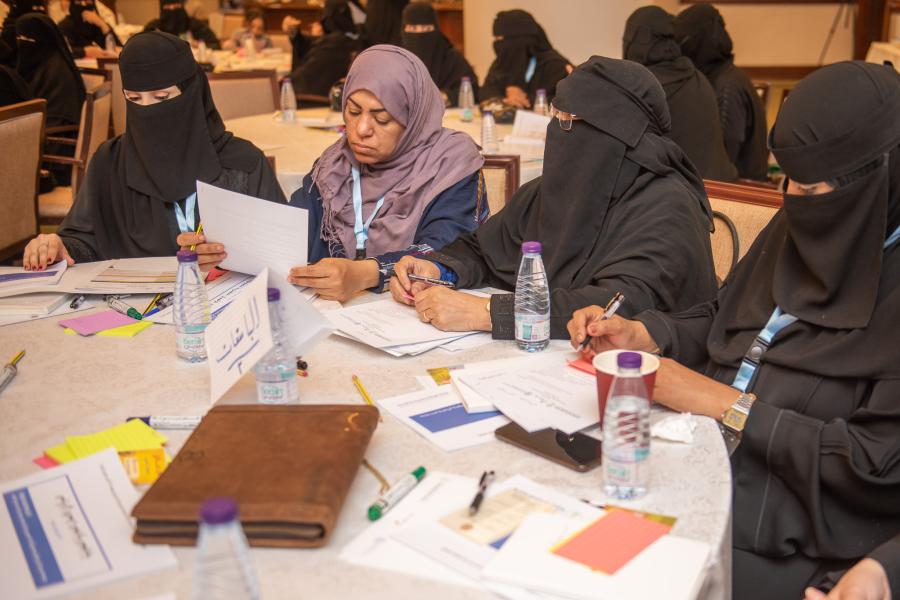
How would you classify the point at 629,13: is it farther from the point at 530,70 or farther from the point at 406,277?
the point at 406,277

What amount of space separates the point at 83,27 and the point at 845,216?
8.68 metres

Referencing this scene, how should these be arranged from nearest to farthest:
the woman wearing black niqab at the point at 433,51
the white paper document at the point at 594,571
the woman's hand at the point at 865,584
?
1. the white paper document at the point at 594,571
2. the woman's hand at the point at 865,584
3. the woman wearing black niqab at the point at 433,51

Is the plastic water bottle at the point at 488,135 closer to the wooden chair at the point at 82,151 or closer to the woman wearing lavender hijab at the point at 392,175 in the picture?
the woman wearing lavender hijab at the point at 392,175

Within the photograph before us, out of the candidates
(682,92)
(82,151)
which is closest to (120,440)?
(82,151)

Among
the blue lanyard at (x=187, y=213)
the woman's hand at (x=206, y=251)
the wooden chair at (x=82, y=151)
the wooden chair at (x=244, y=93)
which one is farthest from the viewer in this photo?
the wooden chair at (x=244, y=93)

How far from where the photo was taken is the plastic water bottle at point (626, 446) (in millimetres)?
1340

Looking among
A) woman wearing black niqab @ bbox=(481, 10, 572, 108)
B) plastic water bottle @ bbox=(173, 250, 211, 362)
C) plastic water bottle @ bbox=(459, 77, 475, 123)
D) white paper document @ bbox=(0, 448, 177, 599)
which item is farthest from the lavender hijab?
woman wearing black niqab @ bbox=(481, 10, 572, 108)

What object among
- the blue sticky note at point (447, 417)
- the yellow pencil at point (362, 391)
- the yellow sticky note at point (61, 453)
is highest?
the yellow pencil at point (362, 391)

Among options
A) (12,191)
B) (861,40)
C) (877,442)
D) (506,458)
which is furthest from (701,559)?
(861,40)

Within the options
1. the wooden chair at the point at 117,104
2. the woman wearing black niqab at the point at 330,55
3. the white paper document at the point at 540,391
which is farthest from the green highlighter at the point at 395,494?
the woman wearing black niqab at the point at 330,55

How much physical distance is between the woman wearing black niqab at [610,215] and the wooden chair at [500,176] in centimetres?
80

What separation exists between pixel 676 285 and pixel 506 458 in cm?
83

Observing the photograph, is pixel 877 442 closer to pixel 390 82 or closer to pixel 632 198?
pixel 632 198

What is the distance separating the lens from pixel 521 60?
610 centimetres
